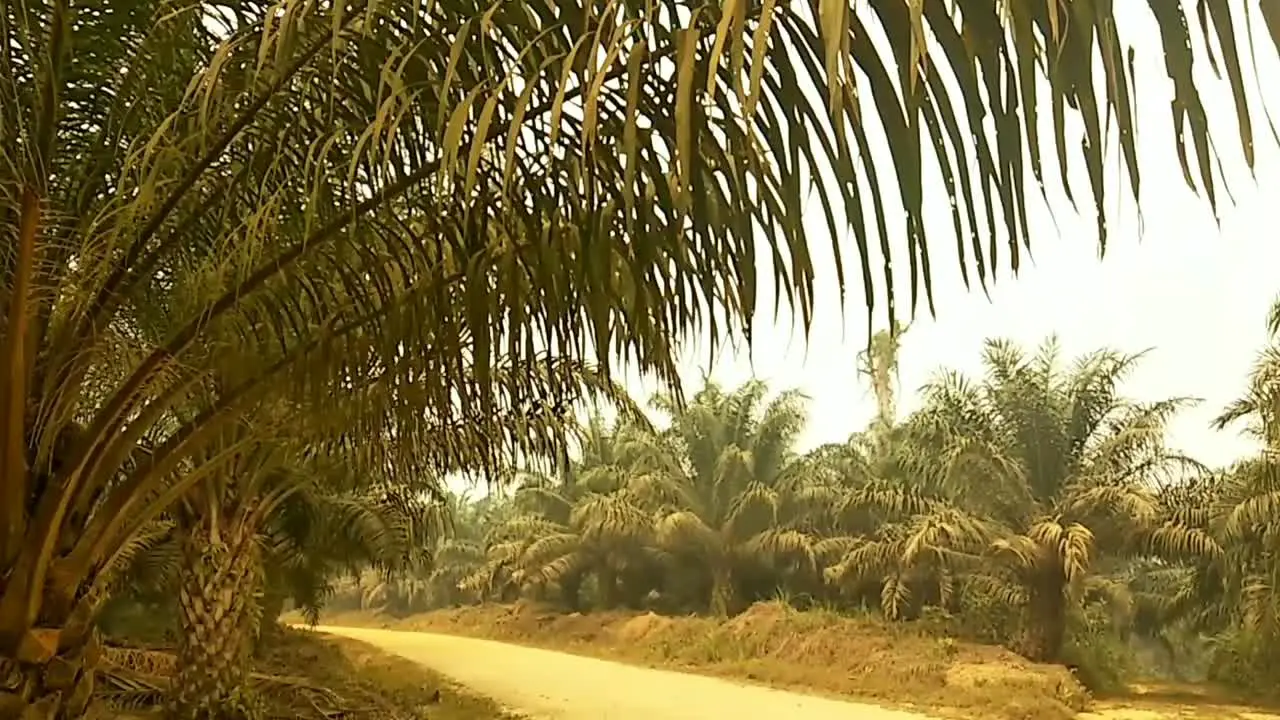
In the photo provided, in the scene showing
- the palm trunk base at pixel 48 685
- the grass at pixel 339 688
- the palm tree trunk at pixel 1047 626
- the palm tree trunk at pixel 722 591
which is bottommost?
the grass at pixel 339 688

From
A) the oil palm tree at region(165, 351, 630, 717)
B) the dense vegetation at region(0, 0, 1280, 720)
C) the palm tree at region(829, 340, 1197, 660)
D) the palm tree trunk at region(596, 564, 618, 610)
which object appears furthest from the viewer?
the palm tree trunk at region(596, 564, 618, 610)

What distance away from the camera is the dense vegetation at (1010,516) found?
263 inches

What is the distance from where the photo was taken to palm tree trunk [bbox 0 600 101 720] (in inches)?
86.5

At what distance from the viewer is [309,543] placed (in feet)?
23.6

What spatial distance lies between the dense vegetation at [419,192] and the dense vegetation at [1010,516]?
290 cm

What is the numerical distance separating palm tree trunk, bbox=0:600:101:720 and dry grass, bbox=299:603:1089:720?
530 centimetres

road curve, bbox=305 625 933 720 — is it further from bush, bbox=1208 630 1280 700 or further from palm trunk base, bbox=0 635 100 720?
palm trunk base, bbox=0 635 100 720

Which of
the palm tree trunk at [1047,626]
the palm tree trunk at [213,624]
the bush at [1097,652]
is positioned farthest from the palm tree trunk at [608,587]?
the palm tree trunk at [213,624]

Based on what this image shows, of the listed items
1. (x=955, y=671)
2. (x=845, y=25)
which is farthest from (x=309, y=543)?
(x=845, y=25)

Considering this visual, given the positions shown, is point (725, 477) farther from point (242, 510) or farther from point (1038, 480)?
point (242, 510)

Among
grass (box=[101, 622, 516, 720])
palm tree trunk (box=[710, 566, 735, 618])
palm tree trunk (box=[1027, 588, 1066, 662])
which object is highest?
palm tree trunk (box=[710, 566, 735, 618])

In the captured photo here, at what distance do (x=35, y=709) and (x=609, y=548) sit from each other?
979cm

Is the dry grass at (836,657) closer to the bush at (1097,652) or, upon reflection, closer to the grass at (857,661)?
the grass at (857,661)

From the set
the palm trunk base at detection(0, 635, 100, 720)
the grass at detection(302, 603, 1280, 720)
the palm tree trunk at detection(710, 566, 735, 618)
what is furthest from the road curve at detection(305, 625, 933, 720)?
the palm trunk base at detection(0, 635, 100, 720)
